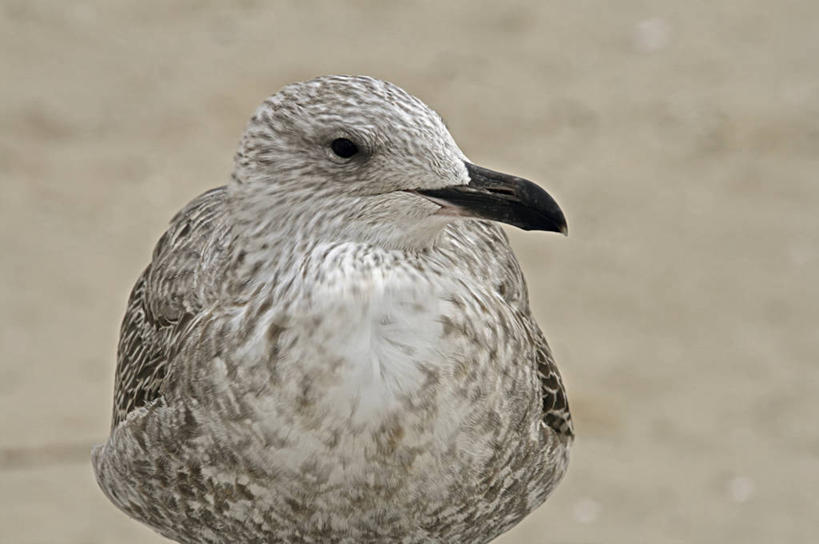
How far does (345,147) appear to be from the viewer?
325 cm

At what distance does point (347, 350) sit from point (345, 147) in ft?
1.37

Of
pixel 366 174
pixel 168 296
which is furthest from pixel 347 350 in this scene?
pixel 168 296

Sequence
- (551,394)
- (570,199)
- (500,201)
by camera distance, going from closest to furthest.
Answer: (500,201) → (551,394) → (570,199)

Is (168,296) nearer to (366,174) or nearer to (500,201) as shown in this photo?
(366,174)

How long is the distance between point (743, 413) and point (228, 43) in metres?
4.08

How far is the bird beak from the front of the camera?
126 inches

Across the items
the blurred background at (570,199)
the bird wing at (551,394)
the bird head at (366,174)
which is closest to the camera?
the bird head at (366,174)

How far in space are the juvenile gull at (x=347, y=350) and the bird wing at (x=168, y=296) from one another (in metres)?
0.02

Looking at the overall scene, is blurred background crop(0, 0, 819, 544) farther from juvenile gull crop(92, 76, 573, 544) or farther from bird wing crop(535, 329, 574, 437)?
juvenile gull crop(92, 76, 573, 544)

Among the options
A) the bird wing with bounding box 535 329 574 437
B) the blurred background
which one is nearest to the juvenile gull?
the bird wing with bounding box 535 329 574 437

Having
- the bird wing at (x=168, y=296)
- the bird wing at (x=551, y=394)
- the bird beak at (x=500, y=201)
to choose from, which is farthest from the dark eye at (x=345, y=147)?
the bird wing at (x=551, y=394)

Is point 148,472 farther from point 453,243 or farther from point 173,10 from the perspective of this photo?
point 173,10

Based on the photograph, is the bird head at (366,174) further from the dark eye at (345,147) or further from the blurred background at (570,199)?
the blurred background at (570,199)

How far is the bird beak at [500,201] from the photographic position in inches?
126
